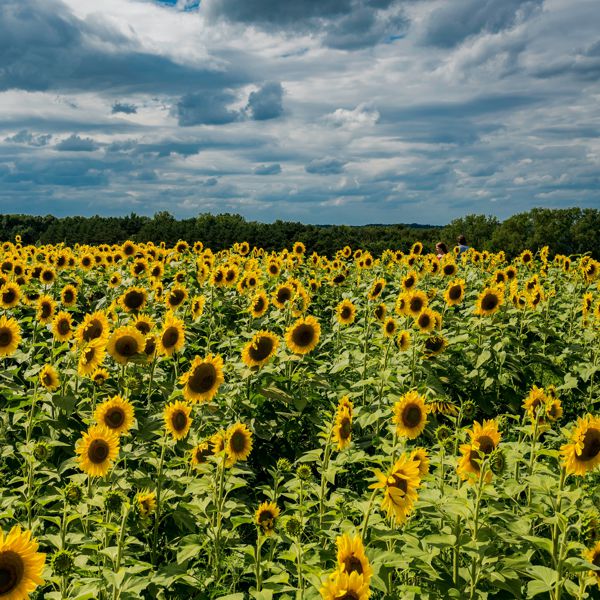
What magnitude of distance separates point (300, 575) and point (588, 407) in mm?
7204

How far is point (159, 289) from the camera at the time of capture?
1055cm

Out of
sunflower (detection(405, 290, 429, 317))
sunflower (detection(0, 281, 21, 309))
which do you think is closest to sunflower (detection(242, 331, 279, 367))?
sunflower (detection(405, 290, 429, 317))

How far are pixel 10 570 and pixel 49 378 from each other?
11.9ft

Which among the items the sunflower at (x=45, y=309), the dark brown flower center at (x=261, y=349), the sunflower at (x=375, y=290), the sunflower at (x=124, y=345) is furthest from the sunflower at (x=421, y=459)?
the sunflower at (x=45, y=309)

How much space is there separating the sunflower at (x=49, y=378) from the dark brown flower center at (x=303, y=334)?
2466 mm

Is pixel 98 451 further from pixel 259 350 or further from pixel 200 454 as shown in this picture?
pixel 259 350

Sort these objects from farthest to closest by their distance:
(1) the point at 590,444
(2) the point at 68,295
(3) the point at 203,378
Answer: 1. (2) the point at 68,295
2. (3) the point at 203,378
3. (1) the point at 590,444

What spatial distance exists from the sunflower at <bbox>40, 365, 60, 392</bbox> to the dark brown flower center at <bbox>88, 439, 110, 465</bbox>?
78.1 inches

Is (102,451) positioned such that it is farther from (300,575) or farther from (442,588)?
(442,588)

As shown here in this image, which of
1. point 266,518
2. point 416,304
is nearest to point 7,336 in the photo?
point 266,518

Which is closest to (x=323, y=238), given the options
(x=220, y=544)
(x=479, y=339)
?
(x=479, y=339)

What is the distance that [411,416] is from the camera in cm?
448

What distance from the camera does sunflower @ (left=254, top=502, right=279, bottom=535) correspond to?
3.46 metres

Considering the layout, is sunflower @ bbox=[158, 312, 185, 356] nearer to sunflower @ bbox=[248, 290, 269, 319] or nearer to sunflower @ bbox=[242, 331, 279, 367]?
sunflower @ bbox=[242, 331, 279, 367]
